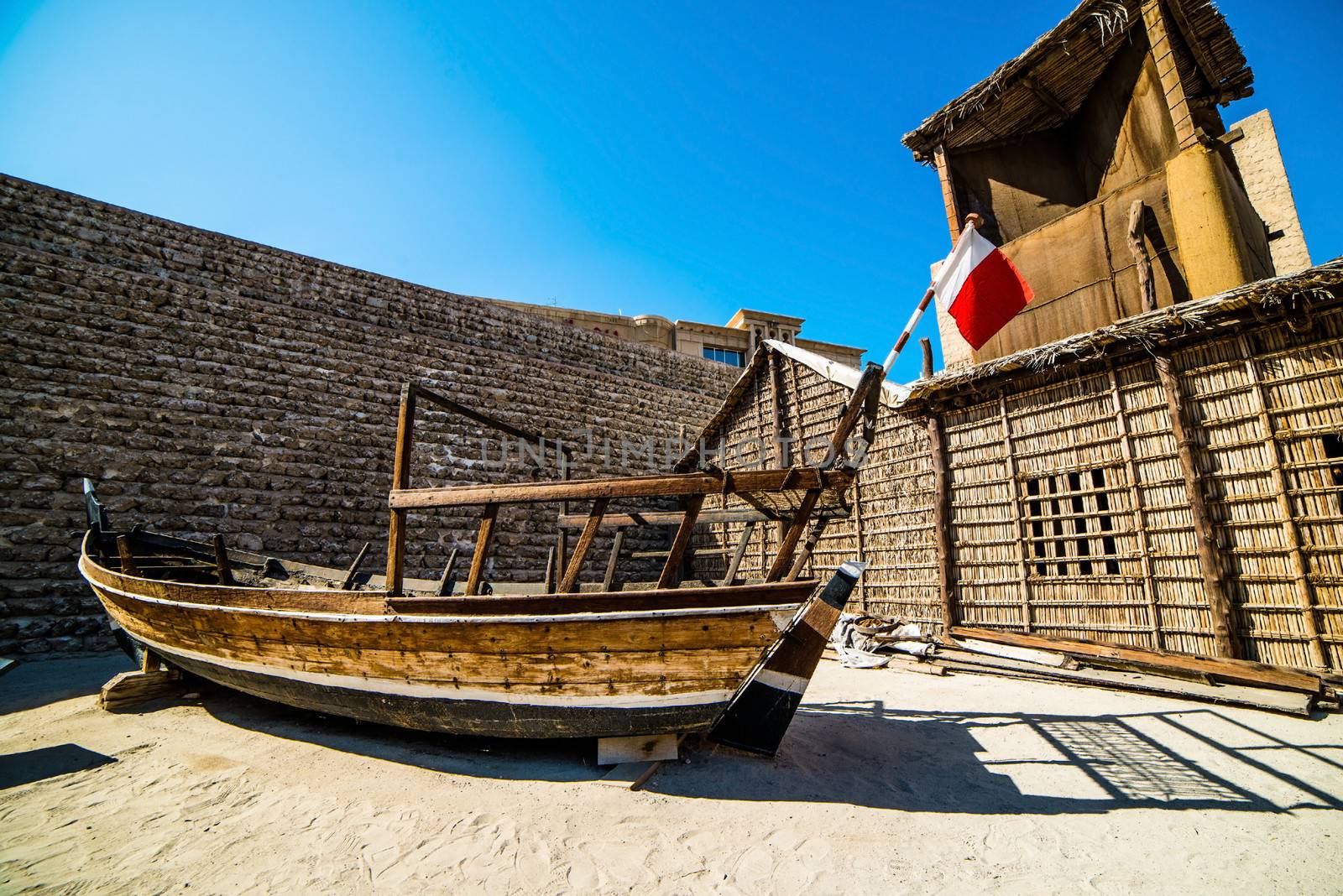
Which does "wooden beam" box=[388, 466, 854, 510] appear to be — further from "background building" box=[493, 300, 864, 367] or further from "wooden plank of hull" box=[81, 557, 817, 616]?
"background building" box=[493, 300, 864, 367]

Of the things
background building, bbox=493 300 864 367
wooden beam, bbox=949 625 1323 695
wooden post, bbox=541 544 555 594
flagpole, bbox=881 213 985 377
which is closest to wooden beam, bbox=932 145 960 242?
flagpole, bbox=881 213 985 377

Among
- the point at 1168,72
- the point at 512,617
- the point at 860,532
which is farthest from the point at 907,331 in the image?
the point at 1168,72

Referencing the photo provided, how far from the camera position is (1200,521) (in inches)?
221

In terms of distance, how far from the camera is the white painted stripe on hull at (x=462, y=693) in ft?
10.8

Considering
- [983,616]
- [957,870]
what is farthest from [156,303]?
[983,616]

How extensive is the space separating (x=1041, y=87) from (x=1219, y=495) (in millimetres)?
6861

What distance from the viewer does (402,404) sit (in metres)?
4.13

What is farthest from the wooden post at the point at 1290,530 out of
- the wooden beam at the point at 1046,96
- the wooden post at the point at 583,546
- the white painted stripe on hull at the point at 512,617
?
the wooden post at the point at 583,546

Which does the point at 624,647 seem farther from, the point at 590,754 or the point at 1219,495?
the point at 1219,495

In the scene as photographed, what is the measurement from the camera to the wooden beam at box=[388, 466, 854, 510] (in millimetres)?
3352

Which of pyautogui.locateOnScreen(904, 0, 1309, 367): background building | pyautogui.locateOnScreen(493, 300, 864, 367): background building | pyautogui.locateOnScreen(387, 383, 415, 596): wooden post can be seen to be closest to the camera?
pyautogui.locateOnScreen(387, 383, 415, 596): wooden post

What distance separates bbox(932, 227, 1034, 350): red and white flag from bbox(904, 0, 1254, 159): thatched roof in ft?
17.7

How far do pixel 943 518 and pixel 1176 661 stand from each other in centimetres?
284

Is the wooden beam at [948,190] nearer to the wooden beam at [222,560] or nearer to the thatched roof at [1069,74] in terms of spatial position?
the thatched roof at [1069,74]
